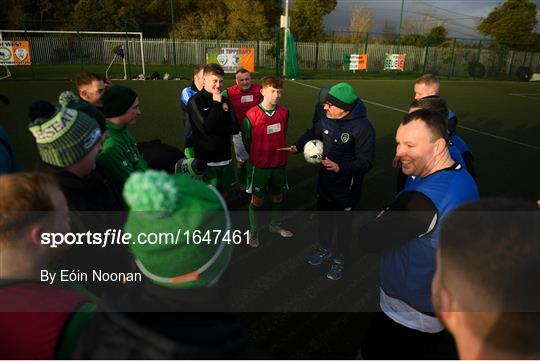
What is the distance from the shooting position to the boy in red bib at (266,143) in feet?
13.9

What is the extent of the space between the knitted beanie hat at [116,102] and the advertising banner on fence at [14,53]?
20143mm

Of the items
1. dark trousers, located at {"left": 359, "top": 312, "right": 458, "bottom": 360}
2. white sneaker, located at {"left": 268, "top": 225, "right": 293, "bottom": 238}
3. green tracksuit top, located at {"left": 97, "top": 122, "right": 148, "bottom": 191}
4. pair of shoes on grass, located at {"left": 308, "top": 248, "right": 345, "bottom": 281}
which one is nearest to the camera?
dark trousers, located at {"left": 359, "top": 312, "right": 458, "bottom": 360}

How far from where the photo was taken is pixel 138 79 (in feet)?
66.1

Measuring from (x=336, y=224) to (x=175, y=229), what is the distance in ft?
9.72

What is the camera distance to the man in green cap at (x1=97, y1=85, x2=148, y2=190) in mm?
2494

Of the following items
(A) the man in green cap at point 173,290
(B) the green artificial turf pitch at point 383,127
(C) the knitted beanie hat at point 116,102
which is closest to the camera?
(A) the man in green cap at point 173,290

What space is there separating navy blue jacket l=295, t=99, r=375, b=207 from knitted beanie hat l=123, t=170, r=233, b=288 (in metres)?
2.47

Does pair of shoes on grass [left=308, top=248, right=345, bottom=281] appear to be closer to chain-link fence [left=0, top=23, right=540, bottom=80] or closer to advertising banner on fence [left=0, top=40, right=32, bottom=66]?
advertising banner on fence [left=0, top=40, right=32, bottom=66]

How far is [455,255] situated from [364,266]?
10.1 ft

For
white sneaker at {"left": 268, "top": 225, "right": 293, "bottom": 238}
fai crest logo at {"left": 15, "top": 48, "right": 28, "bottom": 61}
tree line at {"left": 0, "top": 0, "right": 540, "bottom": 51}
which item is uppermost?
tree line at {"left": 0, "top": 0, "right": 540, "bottom": 51}

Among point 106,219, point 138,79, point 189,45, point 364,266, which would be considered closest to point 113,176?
point 106,219

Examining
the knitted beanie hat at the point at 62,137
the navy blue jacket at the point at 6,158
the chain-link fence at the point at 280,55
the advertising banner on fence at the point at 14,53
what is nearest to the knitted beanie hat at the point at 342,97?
the knitted beanie hat at the point at 62,137

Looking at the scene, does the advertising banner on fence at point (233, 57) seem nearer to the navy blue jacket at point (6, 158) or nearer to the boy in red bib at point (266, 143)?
the boy in red bib at point (266, 143)

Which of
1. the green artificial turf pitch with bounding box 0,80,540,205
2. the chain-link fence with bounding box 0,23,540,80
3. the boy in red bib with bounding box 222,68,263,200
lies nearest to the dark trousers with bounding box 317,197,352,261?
the green artificial turf pitch with bounding box 0,80,540,205
